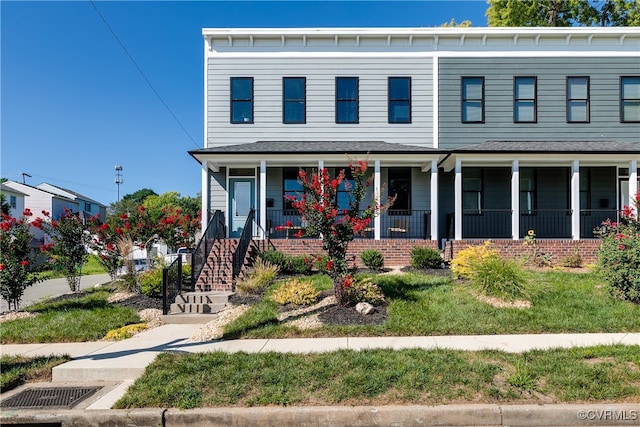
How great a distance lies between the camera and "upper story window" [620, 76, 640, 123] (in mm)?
14109

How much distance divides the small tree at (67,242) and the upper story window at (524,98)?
1558 cm

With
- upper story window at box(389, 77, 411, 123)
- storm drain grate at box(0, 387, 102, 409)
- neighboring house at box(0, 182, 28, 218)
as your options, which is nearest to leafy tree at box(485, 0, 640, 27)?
upper story window at box(389, 77, 411, 123)

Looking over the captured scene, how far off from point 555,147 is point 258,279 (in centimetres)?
1141

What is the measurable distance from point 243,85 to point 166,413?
42.0 ft

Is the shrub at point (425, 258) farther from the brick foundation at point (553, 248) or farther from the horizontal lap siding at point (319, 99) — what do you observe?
the horizontal lap siding at point (319, 99)

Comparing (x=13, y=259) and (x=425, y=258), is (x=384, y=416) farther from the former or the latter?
(x=13, y=259)

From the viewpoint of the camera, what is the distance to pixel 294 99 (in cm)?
1450

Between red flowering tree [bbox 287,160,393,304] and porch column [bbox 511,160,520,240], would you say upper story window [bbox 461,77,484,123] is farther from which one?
red flowering tree [bbox 287,160,393,304]

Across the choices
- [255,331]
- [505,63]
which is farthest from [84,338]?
[505,63]

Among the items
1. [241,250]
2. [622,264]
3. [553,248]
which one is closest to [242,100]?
[241,250]

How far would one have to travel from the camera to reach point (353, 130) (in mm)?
14414

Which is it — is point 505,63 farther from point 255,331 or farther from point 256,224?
point 255,331

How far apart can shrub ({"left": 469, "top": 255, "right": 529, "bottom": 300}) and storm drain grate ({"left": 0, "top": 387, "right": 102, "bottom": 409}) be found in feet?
24.0

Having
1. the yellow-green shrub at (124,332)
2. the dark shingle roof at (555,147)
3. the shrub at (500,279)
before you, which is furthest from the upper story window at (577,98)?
the yellow-green shrub at (124,332)
